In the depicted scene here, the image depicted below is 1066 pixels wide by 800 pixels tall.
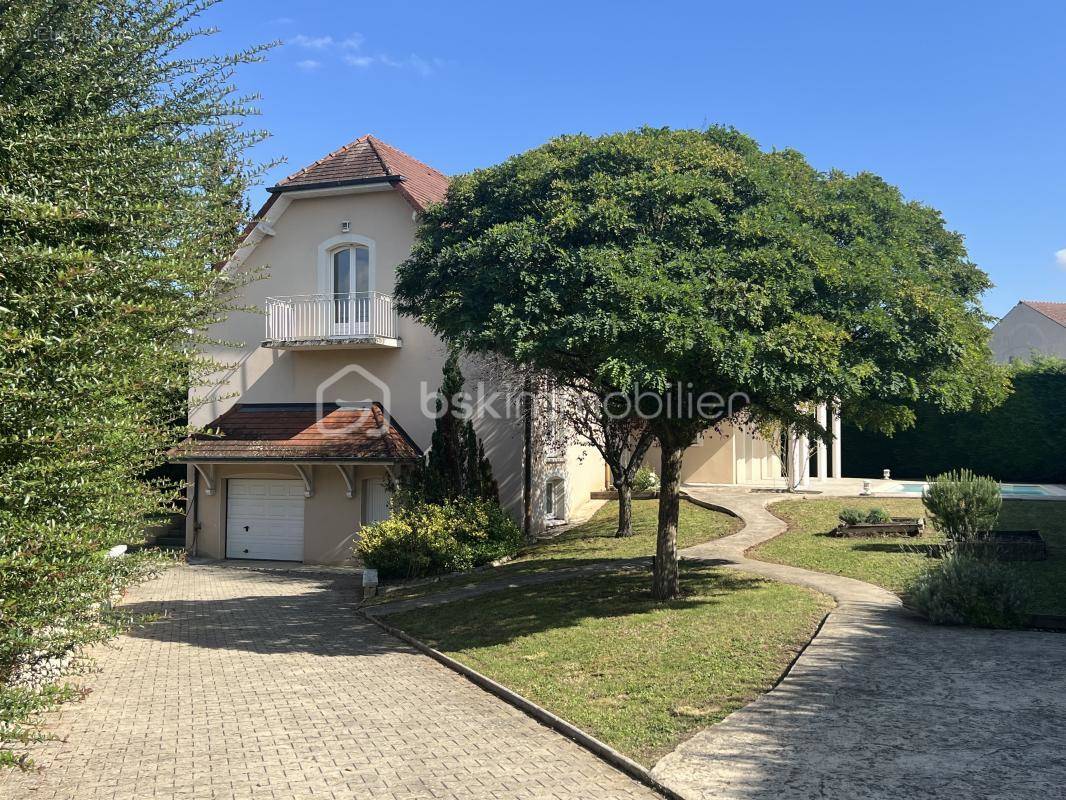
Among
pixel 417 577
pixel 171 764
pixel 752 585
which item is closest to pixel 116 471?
pixel 171 764

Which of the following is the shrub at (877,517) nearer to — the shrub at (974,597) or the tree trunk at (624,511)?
the tree trunk at (624,511)

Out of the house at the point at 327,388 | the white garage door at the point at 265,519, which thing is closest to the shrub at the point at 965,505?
the house at the point at 327,388

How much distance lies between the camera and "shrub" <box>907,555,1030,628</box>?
10.2m

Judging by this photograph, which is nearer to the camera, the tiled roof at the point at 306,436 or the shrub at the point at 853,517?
the shrub at the point at 853,517

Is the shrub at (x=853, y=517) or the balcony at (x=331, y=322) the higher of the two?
the balcony at (x=331, y=322)

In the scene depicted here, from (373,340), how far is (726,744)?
1354 centimetres

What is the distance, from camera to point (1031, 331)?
4019 centimetres

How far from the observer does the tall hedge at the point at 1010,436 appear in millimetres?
26453

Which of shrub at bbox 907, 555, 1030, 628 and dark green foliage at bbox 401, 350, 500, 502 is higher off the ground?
dark green foliage at bbox 401, 350, 500, 502

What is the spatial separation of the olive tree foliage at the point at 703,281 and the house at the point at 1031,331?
31336mm

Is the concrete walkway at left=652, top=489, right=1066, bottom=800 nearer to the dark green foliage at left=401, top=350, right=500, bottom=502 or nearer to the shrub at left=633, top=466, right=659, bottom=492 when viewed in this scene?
the dark green foliage at left=401, top=350, right=500, bottom=502

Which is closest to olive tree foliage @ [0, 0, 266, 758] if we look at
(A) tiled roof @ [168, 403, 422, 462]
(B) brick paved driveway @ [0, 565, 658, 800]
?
(B) brick paved driveway @ [0, 565, 658, 800]

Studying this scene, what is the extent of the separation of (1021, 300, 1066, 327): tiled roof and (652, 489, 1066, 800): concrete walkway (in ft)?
114

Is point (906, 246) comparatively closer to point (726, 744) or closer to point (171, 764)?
point (726, 744)
